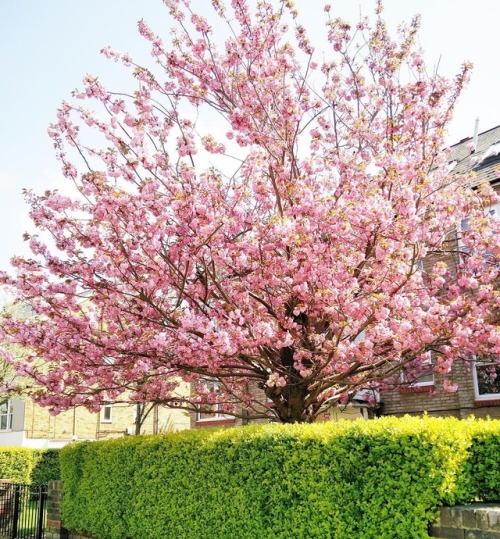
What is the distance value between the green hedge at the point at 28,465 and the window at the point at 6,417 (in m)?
9.66

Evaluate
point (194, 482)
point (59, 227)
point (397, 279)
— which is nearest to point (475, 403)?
point (397, 279)

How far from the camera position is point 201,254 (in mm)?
8484

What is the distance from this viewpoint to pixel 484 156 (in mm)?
16172

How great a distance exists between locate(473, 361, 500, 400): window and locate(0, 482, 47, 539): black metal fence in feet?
32.9

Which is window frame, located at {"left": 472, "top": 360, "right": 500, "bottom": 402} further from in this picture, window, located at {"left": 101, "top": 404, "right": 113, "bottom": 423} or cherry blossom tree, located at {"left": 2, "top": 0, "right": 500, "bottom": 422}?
window, located at {"left": 101, "top": 404, "right": 113, "bottom": 423}

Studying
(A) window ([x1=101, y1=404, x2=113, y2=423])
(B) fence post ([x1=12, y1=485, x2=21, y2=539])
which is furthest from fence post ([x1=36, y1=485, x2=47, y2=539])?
(A) window ([x1=101, y1=404, x2=113, y2=423])

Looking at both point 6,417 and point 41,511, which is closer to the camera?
point 41,511

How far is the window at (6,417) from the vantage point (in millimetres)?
33031

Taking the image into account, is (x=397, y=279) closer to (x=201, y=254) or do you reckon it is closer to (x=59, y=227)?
(x=201, y=254)

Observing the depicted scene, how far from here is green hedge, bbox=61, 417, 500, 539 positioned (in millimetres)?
5945

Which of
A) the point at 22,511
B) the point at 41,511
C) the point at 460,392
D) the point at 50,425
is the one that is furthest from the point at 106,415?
the point at 460,392

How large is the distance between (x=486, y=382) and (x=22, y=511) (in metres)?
10.9

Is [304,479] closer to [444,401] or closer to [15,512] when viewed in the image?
[15,512]

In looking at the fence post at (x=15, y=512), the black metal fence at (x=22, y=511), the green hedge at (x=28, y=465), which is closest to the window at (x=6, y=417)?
the green hedge at (x=28, y=465)
